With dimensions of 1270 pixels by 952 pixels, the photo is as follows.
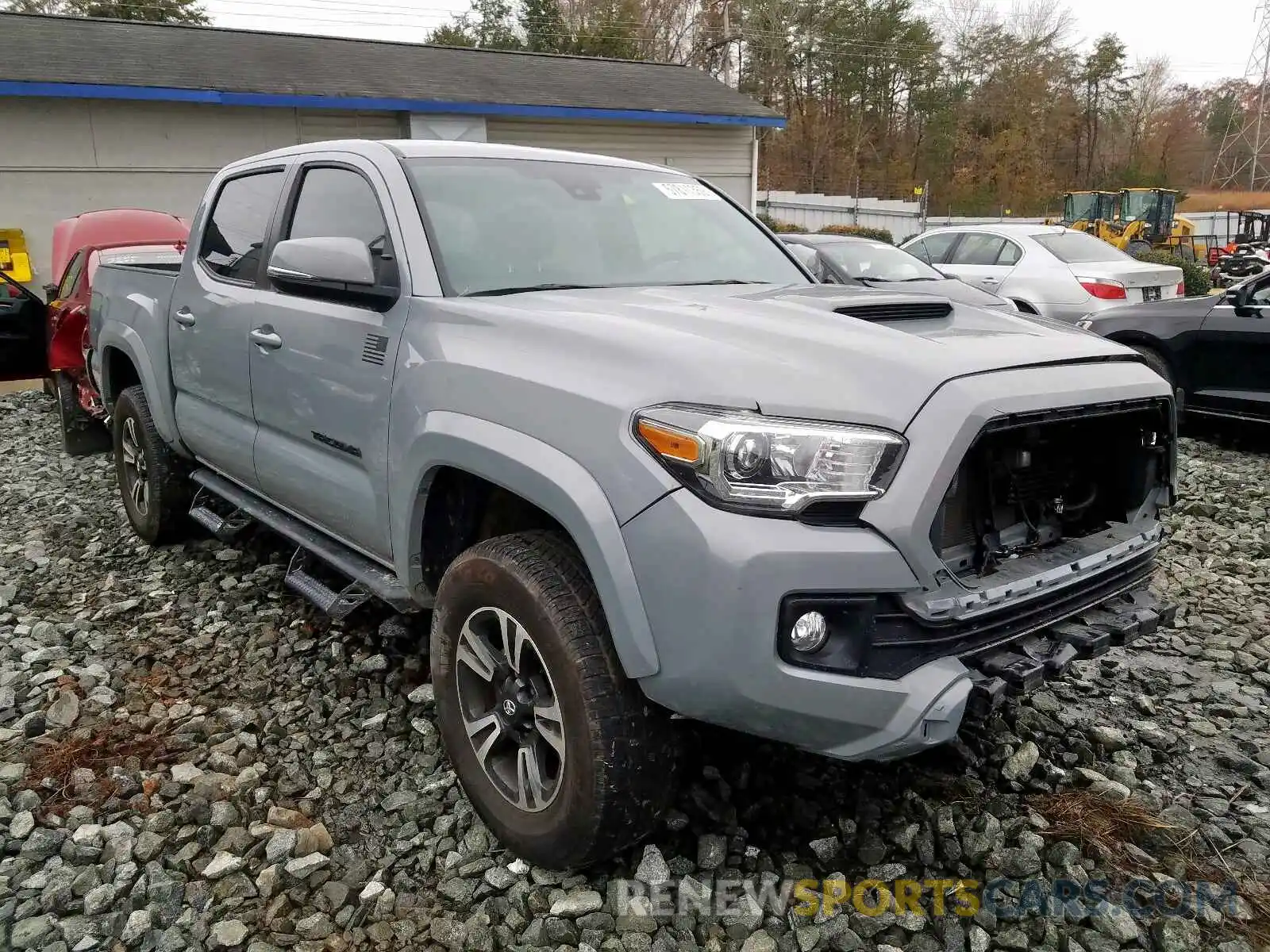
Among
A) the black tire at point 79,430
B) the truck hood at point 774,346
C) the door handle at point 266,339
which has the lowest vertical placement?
the black tire at point 79,430

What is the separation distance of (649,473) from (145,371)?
3703 mm

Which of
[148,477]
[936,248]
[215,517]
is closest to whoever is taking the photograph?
[215,517]

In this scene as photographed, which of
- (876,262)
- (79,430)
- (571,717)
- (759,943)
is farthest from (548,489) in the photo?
(876,262)

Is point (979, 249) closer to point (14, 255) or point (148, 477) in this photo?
point (148, 477)

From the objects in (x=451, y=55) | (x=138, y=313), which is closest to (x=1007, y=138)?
(x=451, y=55)

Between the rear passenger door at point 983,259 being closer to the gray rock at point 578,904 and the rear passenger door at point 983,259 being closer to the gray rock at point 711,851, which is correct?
the gray rock at point 711,851

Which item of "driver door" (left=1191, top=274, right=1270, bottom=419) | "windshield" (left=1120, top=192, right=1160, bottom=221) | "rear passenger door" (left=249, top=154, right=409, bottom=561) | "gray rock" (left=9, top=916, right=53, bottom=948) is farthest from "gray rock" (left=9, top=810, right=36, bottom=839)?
"windshield" (left=1120, top=192, right=1160, bottom=221)

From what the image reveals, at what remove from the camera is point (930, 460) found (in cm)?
204

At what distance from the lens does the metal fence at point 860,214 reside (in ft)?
115

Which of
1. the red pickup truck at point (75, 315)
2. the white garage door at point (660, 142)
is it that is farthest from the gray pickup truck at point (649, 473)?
the white garage door at point (660, 142)

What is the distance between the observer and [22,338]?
8070 mm

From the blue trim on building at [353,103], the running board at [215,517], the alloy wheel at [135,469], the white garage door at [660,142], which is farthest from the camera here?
the white garage door at [660,142]

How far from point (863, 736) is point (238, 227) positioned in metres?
3.46

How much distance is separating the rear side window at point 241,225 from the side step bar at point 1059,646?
3098 mm
